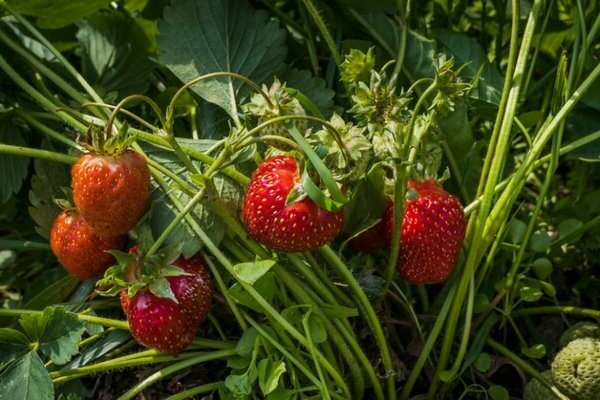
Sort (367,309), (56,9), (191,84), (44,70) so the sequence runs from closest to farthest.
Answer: (191,84)
(367,309)
(44,70)
(56,9)

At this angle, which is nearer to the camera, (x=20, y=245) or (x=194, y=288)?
(x=194, y=288)

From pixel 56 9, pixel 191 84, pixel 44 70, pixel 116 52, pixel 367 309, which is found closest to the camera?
pixel 191 84

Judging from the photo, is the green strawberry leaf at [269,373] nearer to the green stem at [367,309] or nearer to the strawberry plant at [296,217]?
the strawberry plant at [296,217]

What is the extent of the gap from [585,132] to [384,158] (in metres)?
0.39

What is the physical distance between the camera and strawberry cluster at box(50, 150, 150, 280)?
84cm

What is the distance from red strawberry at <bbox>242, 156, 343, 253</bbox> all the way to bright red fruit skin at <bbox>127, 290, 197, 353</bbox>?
0.13 m

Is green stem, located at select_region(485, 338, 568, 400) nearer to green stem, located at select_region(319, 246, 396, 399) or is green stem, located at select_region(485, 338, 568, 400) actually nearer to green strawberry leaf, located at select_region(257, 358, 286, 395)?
green stem, located at select_region(319, 246, 396, 399)

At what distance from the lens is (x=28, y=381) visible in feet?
2.83

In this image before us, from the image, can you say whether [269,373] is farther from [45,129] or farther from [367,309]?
[45,129]

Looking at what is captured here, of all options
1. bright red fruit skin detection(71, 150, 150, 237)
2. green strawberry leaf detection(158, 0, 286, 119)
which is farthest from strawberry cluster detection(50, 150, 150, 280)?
green strawberry leaf detection(158, 0, 286, 119)

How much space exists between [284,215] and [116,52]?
0.56 m

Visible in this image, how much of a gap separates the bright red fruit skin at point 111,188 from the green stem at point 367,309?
0.19 meters

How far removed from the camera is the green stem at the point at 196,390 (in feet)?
3.01

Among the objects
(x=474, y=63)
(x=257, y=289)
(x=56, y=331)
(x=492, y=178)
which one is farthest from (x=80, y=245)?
(x=474, y=63)
